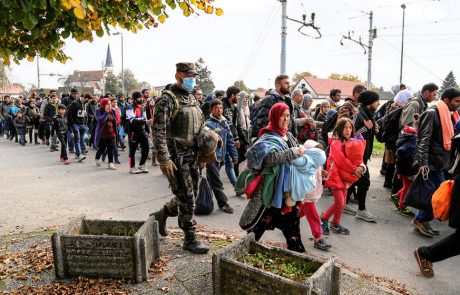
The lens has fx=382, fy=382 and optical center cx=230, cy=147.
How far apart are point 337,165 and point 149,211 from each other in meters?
3.06

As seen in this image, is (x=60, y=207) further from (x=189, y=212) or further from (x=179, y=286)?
(x=179, y=286)

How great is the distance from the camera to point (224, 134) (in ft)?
22.5

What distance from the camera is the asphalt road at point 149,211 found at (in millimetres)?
4434

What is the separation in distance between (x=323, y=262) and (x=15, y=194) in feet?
21.6

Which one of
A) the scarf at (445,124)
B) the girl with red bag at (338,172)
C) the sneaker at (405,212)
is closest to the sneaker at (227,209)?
the girl with red bag at (338,172)

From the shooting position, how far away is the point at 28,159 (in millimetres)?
11969

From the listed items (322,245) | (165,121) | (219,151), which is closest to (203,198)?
(219,151)

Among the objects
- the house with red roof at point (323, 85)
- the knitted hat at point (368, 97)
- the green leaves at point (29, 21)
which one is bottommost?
the knitted hat at point (368, 97)

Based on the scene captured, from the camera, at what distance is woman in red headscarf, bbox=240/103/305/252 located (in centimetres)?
364

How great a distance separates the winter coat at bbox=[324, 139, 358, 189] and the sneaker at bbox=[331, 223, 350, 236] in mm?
585

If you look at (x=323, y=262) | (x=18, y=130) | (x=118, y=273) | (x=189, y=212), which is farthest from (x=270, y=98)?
(x=18, y=130)

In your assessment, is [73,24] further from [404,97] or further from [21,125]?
[21,125]

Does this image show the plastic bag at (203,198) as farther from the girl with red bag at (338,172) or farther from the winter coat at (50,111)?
the winter coat at (50,111)

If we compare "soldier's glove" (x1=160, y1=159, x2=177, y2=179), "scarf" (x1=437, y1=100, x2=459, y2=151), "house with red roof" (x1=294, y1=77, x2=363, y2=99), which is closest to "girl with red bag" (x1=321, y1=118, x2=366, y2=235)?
"scarf" (x1=437, y1=100, x2=459, y2=151)
